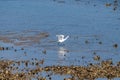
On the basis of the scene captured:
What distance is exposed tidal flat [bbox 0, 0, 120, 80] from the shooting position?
960 inches

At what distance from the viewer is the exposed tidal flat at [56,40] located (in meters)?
24.4

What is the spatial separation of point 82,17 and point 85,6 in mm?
9456

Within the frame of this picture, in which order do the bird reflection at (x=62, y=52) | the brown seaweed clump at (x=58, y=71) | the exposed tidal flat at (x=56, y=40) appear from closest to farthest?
the brown seaweed clump at (x=58, y=71) < the exposed tidal flat at (x=56, y=40) < the bird reflection at (x=62, y=52)

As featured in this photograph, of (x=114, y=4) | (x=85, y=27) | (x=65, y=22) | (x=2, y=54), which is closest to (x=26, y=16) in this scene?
(x=65, y=22)

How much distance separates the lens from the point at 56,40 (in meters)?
35.1

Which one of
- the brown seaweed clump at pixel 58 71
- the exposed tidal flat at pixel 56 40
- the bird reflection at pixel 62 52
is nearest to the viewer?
the brown seaweed clump at pixel 58 71

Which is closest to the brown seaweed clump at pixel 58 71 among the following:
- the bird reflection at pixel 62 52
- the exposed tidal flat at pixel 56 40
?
the exposed tidal flat at pixel 56 40

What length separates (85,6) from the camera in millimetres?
55938

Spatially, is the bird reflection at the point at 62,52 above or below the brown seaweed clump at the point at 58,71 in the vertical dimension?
below

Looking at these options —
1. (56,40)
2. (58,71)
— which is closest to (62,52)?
(56,40)

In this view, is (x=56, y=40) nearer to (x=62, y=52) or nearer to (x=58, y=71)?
(x=62, y=52)

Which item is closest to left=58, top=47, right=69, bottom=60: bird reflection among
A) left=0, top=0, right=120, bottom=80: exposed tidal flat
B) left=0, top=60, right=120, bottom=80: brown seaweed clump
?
left=0, top=0, right=120, bottom=80: exposed tidal flat

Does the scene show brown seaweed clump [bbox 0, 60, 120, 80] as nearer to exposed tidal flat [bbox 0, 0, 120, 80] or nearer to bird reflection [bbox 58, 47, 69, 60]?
exposed tidal flat [bbox 0, 0, 120, 80]

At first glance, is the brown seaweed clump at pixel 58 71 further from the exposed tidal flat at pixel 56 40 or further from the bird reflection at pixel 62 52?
the bird reflection at pixel 62 52
